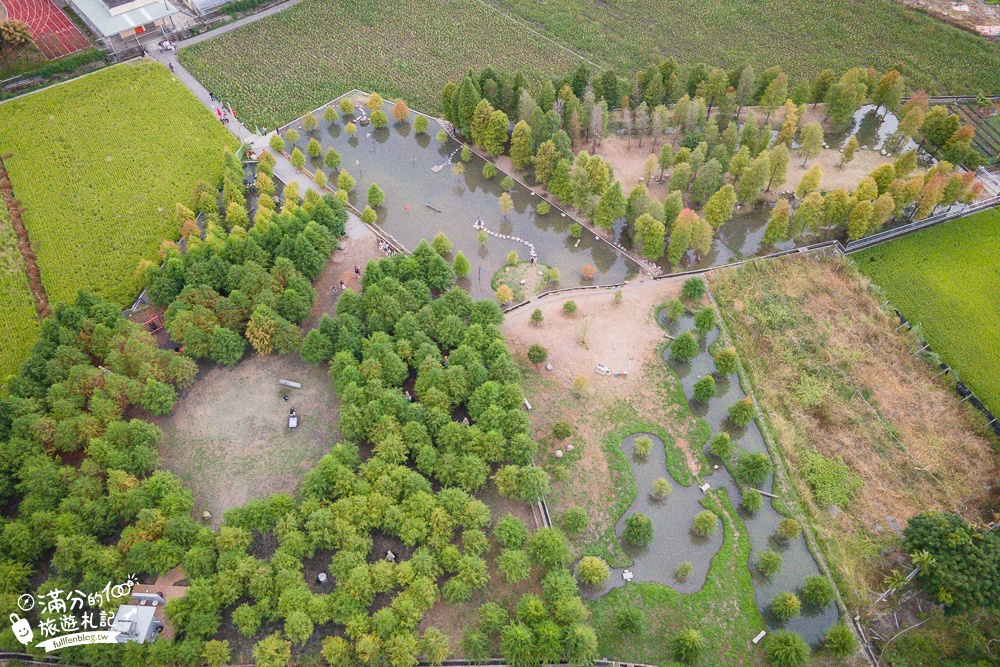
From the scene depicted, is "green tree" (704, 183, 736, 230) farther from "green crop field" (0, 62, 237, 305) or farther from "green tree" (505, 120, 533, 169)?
"green crop field" (0, 62, 237, 305)

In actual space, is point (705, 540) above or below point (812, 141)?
below

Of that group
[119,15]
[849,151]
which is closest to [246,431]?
[119,15]

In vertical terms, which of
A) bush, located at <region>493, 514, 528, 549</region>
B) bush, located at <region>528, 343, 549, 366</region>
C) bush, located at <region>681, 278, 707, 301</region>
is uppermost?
bush, located at <region>681, 278, 707, 301</region>

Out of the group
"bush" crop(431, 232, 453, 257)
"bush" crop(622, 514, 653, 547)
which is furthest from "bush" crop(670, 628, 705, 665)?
"bush" crop(431, 232, 453, 257)

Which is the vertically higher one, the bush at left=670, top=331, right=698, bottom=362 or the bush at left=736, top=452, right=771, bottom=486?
the bush at left=670, top=331, right=698, bottom=362

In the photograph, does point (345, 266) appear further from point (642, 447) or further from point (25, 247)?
point (642, 447)

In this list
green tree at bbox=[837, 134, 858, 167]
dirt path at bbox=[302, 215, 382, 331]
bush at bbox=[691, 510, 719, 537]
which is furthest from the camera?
green tree at bbox=[837, 134, 858, 167]
